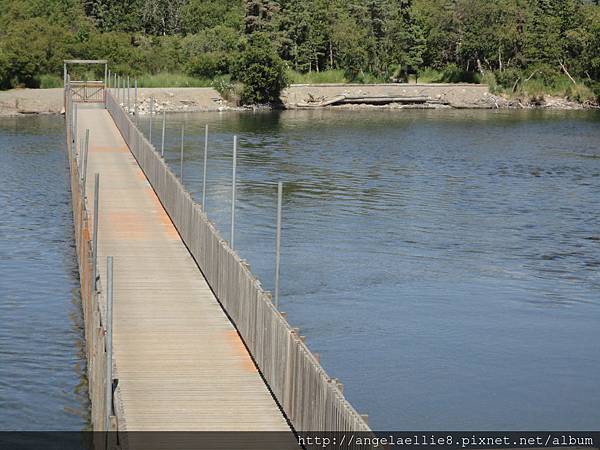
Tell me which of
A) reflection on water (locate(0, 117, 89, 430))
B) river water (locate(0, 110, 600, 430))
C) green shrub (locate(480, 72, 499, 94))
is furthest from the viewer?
green shrub (locate(480, 72, 499, 94))

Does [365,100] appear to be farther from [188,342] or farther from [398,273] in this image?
[188,342]

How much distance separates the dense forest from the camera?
11952cm

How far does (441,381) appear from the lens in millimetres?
29125

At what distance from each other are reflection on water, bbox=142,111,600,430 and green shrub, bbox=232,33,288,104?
31.7 meters

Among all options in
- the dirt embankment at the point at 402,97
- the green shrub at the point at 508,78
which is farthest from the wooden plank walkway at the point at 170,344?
the green shrub at the point at 508,78

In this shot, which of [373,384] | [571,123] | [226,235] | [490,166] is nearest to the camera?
[373,384]

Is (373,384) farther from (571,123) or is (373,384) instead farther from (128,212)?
(571,123)

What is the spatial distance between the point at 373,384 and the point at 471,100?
97453 mm

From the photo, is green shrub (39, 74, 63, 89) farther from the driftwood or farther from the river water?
the river water

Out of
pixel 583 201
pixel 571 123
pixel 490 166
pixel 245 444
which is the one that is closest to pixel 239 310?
pixel 245 444

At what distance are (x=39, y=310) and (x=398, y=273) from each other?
1161cm

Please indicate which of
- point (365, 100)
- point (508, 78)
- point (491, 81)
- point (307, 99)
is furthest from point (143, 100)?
point (508, 78)

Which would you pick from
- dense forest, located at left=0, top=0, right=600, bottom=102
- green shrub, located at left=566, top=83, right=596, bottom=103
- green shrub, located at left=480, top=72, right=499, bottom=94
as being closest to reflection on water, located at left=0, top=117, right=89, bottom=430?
dense forest, located at left=0, top=0, right=600, bottom=102

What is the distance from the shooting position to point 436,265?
4097 centimetres
